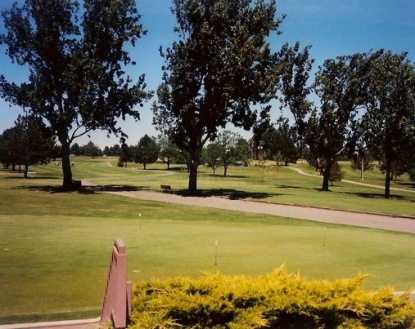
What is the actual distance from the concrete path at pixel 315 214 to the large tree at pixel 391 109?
24158 millimetres

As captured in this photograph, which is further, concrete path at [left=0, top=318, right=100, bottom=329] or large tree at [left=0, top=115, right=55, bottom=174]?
large tree at [left=0, top=115, right=55, bottom=174]

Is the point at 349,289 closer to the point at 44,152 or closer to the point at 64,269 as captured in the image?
the point at 64,269

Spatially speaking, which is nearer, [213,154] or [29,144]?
[29,144]

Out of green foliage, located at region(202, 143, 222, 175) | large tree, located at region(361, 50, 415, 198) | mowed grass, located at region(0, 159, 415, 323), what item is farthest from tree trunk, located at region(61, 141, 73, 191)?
green foliage, located at region(202, 143, 222, 175)

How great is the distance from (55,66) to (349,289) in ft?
146

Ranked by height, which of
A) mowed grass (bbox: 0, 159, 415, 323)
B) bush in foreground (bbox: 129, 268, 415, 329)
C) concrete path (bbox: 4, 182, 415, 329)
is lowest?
concrete path (bbox: 4, 182, 415, 329)

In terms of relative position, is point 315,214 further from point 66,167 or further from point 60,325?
point 66,167

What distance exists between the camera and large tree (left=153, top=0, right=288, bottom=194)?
4288 cm

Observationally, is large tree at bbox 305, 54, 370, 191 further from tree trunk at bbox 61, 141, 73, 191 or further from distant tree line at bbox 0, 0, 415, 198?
tree trunk at bbox 61, 141, 73, 191

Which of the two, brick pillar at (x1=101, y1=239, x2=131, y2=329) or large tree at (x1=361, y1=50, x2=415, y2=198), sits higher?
large tree at (x1=361, y1=50, x2=415, y2=198)

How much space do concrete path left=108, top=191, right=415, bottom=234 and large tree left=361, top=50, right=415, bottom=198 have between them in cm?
2416

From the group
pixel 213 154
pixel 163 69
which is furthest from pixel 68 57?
pixel 213 154

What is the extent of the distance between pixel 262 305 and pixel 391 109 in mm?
52356

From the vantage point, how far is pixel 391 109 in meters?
52.4
